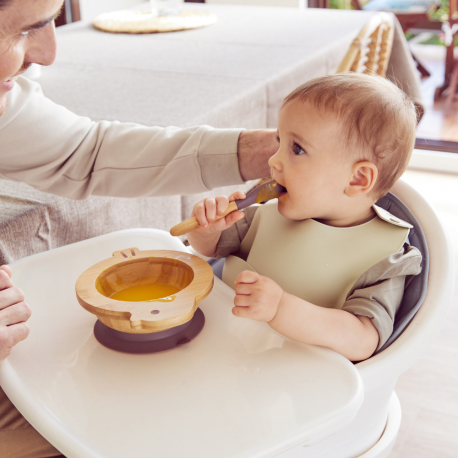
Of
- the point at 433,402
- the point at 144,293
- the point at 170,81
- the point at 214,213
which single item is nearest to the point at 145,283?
the point at 144,293

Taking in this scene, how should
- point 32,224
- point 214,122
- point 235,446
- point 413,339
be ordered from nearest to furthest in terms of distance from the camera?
point 235,446 → point 413,339 → point 32,224 → point 214,122

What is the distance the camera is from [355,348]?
749mm

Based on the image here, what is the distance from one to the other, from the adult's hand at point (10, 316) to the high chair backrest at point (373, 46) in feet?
4.56

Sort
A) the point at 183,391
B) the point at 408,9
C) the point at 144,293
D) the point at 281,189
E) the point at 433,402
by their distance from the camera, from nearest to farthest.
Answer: the point at 183,391, the point at 144,293, the point at 281,189, the point at 433,402, the point at 408,9

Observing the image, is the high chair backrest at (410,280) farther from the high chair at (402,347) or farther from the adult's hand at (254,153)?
the adult's hand at (254,153)

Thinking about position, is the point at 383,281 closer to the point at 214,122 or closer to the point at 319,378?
the point at 319,378

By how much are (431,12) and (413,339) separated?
317 cm

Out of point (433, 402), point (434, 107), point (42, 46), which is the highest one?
point (42, 46)

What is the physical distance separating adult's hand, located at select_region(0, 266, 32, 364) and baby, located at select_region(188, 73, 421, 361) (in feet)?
0.93

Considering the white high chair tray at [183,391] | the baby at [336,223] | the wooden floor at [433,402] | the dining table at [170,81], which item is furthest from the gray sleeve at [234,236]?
the wooden floor at [433,402]

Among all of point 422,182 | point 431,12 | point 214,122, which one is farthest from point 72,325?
point 431,12

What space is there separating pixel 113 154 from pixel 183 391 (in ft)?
1.94

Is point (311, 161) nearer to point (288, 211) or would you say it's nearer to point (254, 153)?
point (288, 211)

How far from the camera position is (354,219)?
2.93ft
